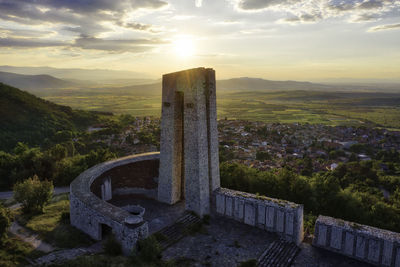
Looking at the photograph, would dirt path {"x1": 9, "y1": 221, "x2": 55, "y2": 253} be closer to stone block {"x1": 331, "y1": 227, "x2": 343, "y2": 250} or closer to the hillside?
stone block {"x1": 331, "y1": 227, "x2": 343, "y2": 250}

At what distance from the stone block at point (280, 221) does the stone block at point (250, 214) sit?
167cm

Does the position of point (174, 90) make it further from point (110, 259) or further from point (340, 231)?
point (340, 231)

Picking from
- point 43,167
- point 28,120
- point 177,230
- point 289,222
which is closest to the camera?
point 289,222

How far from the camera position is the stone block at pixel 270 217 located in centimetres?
1794

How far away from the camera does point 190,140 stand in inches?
774

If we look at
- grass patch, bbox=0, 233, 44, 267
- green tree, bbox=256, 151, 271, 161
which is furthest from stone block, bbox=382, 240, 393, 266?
green tree, bbox=256, 151, 271, 161

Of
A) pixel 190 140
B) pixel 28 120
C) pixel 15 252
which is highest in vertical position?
pixel 190 140

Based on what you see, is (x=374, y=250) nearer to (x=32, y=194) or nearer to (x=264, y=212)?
(x=264, y=212)

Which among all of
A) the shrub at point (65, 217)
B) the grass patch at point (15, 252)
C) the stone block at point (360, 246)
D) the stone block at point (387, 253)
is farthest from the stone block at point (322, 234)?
the shrub at point (65, 217)

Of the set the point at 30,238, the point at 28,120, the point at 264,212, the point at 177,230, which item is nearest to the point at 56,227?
the point at 30,238

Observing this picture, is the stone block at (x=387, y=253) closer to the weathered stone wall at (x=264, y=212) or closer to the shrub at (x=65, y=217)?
the weathered stone wall at (x=264, y=212)

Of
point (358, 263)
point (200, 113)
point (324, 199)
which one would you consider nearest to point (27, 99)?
point (200, 113)

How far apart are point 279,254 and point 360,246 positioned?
15.4 feet

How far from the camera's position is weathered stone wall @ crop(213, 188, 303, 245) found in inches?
678
